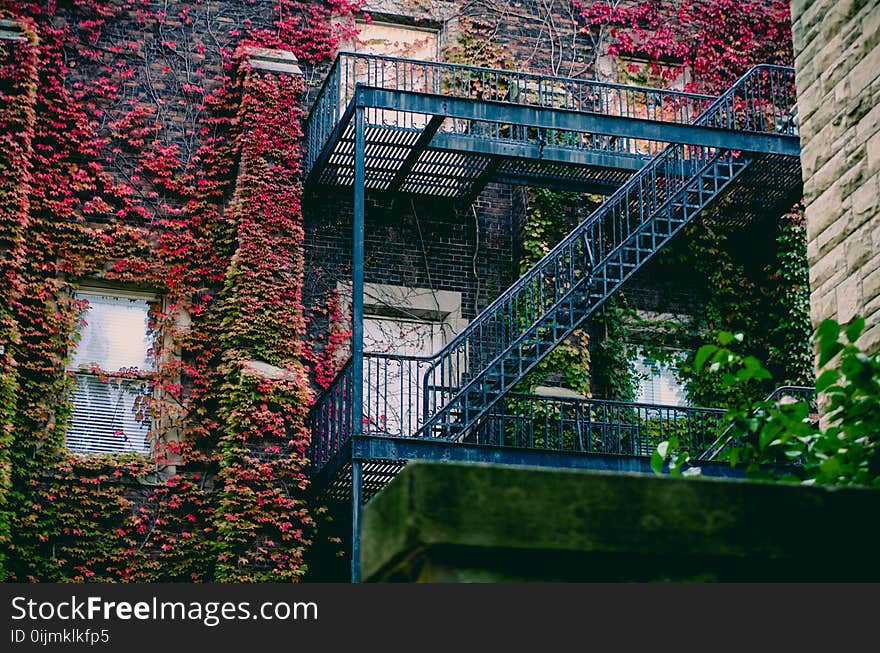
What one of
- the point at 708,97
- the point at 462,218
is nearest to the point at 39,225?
the point at 462,218

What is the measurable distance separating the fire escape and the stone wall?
630cm

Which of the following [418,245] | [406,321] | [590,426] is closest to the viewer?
[590,426]

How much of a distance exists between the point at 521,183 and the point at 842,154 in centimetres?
886

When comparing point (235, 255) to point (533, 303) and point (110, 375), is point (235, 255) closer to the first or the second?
point (110, 375)

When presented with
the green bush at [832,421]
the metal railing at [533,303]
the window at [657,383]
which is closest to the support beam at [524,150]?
the metal railing at [533,303]

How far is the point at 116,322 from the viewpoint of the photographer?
15.5 meters

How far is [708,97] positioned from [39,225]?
802cm

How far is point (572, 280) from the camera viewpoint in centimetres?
1522

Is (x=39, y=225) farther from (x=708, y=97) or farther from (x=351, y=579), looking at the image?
(x=708, y=97)

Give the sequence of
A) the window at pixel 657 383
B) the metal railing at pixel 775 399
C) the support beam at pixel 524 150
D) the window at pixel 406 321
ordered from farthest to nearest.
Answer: the window at pixel 657 383 < the window at pixel 406 321 < the support beam at pixel 524 150 < the metal railing at pixel 775 399

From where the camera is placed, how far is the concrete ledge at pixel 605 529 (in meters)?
3.36

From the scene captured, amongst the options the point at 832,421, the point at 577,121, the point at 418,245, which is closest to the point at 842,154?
the point at 832,421

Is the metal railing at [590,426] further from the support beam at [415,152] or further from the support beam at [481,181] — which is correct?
the support beam at [415,152]

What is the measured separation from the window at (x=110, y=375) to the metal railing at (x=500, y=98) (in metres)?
2.79
